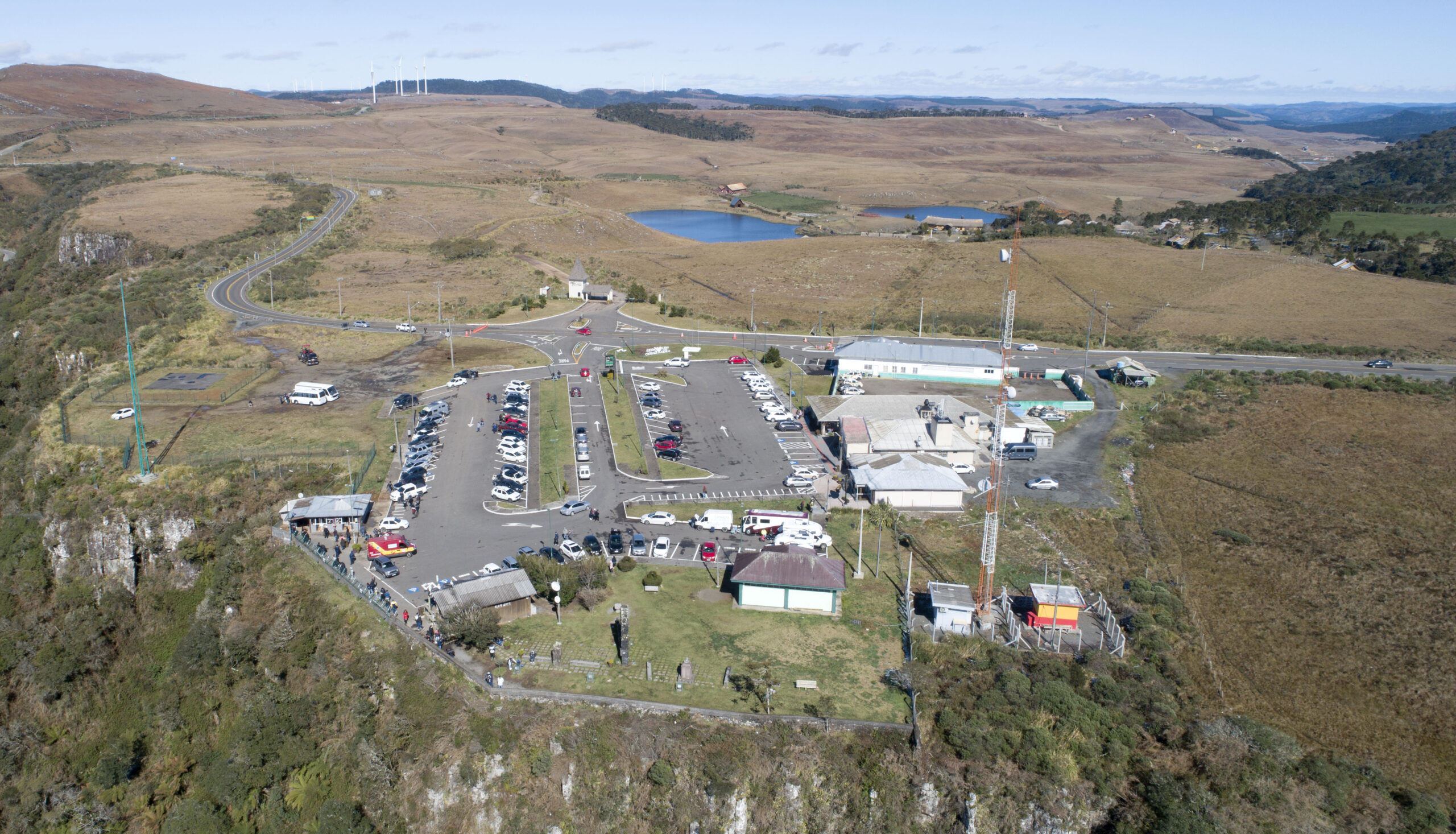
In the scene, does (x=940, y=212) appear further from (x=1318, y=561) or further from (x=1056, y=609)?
(x=1056, y=609)

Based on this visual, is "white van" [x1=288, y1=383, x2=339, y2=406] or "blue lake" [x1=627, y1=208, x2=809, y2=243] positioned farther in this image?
"blue lake" [x1=627, y1=208, x2=809, y2=243]

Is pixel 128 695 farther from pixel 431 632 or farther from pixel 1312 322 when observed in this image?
pixel 1312 322

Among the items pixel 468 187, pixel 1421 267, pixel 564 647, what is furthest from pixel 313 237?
pixel 1421 267

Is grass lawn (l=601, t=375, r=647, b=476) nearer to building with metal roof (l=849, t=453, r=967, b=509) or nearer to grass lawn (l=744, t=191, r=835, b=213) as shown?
building with metal roof (l=849, t=453, r=967, b=509)

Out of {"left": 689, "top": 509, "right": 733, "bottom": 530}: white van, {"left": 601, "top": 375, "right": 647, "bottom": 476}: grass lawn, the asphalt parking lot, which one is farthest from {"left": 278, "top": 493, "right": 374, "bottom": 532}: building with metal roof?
the asphalt parking lot

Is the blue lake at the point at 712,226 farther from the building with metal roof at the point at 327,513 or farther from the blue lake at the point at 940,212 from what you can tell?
the building with metal roof at the point at 327,513

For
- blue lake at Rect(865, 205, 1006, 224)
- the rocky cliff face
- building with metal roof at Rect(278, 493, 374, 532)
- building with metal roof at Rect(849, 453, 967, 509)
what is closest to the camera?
building with metal roof at Rect(278, 493, 374, 532)
